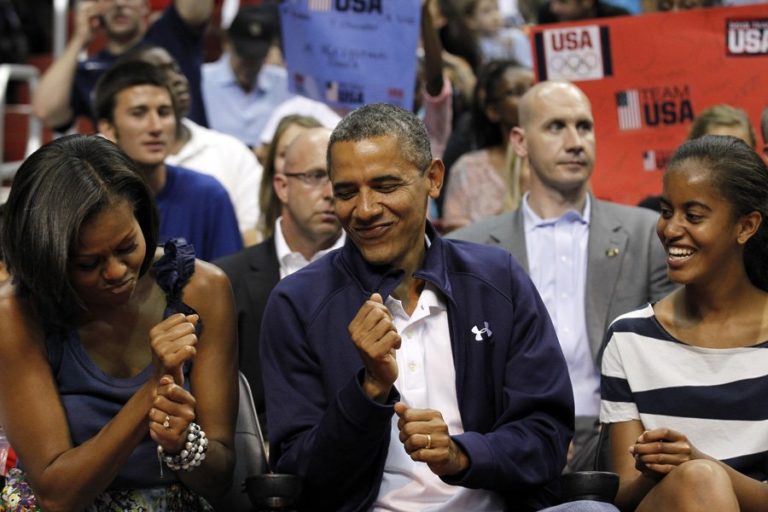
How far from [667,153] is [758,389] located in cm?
252

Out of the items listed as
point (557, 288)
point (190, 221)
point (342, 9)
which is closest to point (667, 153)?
point (557, 288)

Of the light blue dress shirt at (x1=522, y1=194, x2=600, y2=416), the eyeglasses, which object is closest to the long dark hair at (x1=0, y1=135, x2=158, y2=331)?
the eyeglasses

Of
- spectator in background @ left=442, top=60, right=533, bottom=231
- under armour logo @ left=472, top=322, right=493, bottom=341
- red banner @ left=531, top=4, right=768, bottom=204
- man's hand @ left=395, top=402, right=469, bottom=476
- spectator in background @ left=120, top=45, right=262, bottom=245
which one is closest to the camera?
man's hand @ left=395, top=402, right=469, bottom=476

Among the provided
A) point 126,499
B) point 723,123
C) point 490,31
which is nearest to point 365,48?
point 723,123

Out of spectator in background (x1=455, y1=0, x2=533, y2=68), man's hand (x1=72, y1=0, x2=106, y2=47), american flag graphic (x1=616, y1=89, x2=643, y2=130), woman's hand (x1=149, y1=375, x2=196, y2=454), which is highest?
man's hand (x1=72, y1=0, x2=106, y2=47)

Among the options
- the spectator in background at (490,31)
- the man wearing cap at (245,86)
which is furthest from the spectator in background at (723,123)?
the man wearing cap at (245,86)

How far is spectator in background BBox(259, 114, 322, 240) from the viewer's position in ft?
20.5

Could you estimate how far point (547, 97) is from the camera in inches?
226

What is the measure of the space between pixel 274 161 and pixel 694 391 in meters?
3.06

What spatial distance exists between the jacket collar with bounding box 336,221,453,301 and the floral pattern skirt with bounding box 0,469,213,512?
0.76 m

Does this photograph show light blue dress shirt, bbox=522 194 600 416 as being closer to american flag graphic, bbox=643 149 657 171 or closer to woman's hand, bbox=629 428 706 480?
american flag graphic, bbox=643 149 657 171

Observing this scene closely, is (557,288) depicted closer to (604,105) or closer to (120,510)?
(604,105)

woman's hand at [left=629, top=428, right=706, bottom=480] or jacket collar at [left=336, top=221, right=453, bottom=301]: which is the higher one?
jacket collar at [left=336, top=221, right=453, bottom=301]

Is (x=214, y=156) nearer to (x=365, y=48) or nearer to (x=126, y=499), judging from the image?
(x=365, y=48)
